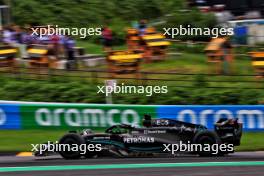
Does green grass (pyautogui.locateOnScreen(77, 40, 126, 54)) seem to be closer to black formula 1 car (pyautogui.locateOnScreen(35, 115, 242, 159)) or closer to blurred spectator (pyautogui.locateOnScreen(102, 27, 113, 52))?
blurred spectator (pyautogui.locateOnScreen(102, 27, 113, 52))

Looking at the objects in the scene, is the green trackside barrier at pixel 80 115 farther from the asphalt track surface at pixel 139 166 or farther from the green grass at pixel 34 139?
the asphalt track surface at pixel 139 166

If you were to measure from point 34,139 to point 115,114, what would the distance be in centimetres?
211

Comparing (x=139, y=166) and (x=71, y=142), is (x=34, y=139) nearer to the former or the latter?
(x=71, y=142)

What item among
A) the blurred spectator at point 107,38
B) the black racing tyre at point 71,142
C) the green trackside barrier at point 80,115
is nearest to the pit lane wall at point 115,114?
the green trackside barrier at point 80,115

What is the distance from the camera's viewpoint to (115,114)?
573 inches

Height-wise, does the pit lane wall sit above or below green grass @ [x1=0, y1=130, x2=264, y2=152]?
above

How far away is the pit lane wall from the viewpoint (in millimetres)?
14406

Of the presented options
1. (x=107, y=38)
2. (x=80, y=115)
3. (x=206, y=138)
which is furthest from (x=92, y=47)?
(x=206, y=138)

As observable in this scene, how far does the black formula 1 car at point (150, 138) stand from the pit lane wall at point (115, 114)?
10.8 ft

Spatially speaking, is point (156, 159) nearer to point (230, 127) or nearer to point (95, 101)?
point (230, 127)

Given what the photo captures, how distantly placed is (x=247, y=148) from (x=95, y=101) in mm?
6232

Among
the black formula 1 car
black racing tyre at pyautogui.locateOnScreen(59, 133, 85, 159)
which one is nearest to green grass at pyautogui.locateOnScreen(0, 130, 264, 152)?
the black formula 1 car

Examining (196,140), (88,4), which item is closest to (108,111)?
(196,140)

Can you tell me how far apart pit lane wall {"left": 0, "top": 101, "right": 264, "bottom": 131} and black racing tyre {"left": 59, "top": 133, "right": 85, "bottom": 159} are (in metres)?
3.40
